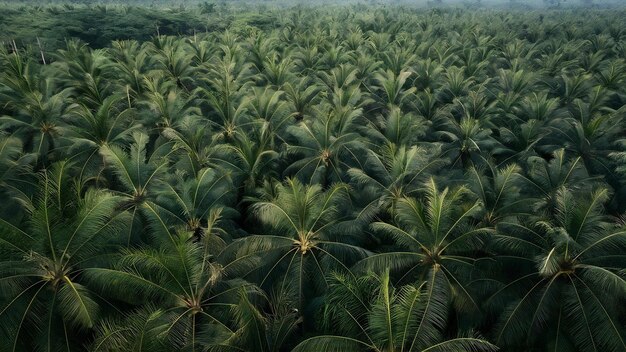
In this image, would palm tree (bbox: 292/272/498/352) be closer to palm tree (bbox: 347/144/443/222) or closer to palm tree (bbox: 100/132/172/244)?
palm tree (bbox: 347/144/443/222)

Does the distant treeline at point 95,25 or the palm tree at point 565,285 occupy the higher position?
the distant treeline at point 95,25

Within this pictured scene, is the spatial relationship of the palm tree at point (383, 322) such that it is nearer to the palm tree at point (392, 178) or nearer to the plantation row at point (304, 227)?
the plantation row at point (304, 227)

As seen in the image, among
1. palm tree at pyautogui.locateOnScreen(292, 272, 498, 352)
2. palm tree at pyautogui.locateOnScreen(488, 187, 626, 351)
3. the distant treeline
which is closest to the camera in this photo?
palm tree at pyautogui.locateOnScreen(292, 272, 498, 352)

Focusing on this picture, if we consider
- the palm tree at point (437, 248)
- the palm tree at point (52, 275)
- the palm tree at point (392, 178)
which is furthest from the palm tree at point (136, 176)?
the palm tree at point (437, 248)

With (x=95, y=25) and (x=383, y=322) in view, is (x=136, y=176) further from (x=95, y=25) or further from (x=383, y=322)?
(x=95, y=25)

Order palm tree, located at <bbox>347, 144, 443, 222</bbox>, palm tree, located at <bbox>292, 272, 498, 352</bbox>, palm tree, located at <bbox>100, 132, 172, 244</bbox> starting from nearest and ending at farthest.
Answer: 1. palm tree, located at <bbox>292, 272, 498, 352</bbox>
2. palm tree, located at <bbox>100, 132, 172, 244</bbox>
3. palm tree, located at <bbox>347, 144, 443, 222</bbox>

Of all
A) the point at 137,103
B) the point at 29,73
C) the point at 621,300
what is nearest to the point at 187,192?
the point at 137,103

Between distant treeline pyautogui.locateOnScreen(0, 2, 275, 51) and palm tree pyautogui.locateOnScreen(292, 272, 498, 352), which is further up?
distant treeline pyautogui.locateOnScreen(0, 2, 275, 51)

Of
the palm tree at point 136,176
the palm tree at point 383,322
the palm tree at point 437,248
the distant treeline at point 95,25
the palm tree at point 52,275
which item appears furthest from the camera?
the distant treeline at point 95,25

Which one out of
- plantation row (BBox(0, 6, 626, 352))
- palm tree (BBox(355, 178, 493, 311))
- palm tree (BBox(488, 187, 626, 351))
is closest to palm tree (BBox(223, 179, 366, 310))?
plantation row (BBox(0, 6, 626, 352))
